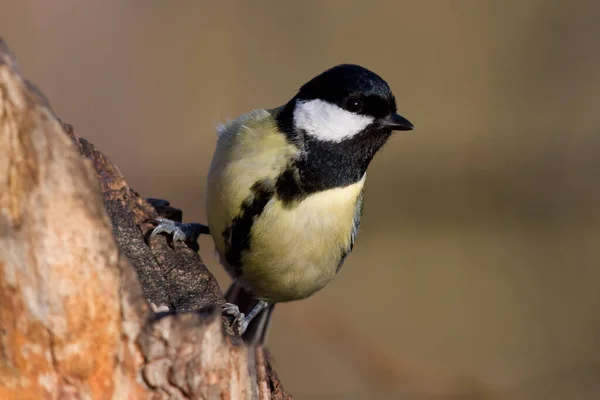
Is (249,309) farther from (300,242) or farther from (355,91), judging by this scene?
(355,91)

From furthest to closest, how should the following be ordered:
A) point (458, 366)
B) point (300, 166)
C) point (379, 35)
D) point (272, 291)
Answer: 1. point (379, 35)
2. point (458, 366)
3. point (272, 291)
4. point (300, 166)

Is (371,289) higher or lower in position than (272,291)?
lower

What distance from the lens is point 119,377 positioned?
1.12 meters

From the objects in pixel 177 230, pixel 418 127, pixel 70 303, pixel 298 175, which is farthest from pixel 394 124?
pixel 418 127

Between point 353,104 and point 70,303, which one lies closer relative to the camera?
point 70,303

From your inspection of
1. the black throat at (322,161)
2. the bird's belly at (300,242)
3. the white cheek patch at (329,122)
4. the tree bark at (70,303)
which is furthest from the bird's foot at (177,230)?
the tree bark at (70,303)

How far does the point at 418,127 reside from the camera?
13.1ft

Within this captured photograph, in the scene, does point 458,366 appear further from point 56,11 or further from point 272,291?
point 56,11

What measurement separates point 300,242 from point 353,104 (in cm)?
39

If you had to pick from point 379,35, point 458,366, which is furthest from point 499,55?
point 458,366

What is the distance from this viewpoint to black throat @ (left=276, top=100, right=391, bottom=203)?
186cm

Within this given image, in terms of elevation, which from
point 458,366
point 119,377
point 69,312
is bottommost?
point 458,366

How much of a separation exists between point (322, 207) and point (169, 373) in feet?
2.77

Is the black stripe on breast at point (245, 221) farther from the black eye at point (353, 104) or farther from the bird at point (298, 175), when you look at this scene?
the black eye at point (353, 104)
